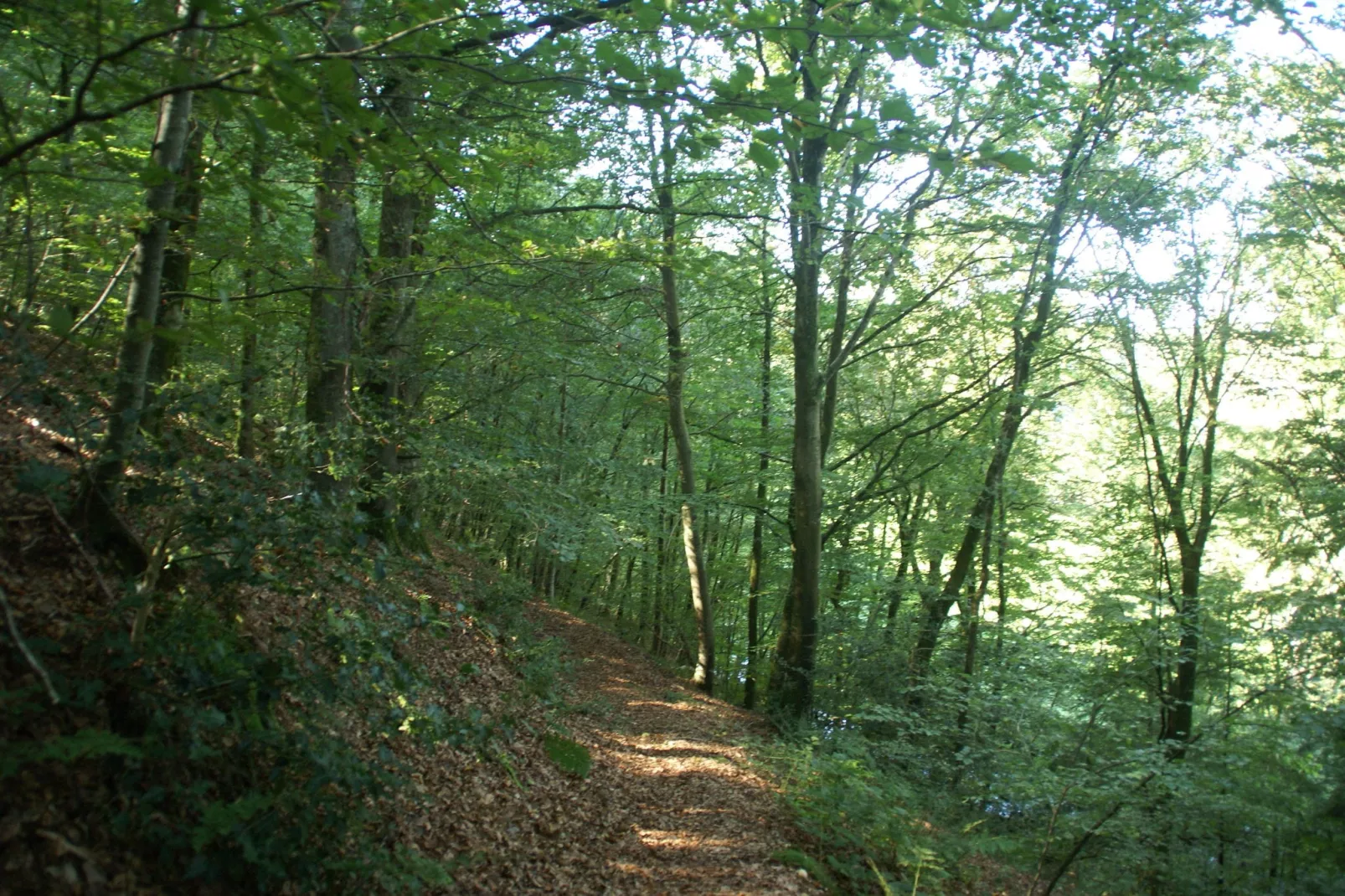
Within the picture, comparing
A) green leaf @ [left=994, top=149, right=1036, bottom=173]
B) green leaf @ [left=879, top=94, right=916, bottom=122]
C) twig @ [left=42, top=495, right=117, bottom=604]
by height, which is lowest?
twig @ [left=42, top=495, right=117, bottom=604]

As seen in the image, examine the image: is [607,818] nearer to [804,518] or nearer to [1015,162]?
[1015,162]

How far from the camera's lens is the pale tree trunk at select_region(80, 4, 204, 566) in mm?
3990

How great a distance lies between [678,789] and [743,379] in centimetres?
1040

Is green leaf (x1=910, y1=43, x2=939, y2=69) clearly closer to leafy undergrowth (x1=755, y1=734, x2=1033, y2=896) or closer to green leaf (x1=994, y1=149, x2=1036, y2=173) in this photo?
green leaf (x1=994, y1=149, x2=1036, y2=173)

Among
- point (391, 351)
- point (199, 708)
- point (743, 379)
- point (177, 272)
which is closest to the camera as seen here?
point (199, 708)

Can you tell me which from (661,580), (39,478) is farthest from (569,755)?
(661,580)

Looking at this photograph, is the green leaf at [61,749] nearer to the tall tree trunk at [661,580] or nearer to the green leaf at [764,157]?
the green leaf at [764,157]

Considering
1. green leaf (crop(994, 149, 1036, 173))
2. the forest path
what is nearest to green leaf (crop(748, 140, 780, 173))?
green leaf (crop(994, 149, 1036, 173))

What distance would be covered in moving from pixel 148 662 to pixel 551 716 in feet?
17.9

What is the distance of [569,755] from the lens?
25.0 feet

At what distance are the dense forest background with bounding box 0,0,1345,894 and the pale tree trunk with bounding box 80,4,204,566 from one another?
3 cm

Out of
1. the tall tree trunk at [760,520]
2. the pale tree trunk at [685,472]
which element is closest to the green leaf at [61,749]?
the pale tree trunk at [685,472]

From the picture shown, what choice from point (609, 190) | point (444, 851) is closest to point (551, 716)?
point (444, 851)

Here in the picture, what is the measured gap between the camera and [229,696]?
3.99m
